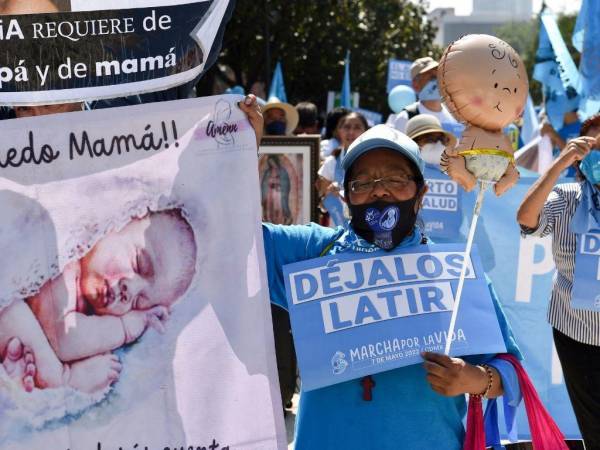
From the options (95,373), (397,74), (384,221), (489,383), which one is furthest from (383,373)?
(397,74)

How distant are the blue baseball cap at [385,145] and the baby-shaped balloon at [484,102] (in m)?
0.17

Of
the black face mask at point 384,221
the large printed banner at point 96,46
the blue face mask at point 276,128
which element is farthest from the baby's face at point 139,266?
the blue face mask at point 276,128

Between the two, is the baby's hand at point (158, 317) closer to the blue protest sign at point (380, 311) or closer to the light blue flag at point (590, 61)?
the blue protest sign at point (380, 311)

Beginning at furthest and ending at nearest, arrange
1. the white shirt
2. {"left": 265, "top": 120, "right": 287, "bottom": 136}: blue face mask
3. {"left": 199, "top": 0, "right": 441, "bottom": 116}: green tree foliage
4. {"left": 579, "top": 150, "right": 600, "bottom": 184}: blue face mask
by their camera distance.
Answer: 1. {"left": 199, "top": 0, "right": 441, "bottom": 116}: green tree foliage
2. {"left": 265, "top": 120, "right": 287, "bottom": 136}: blue face mask
3. the white shirt
4. {"left": 579, "top": 150, "right": 600, "bottom": 184}: blue face mask

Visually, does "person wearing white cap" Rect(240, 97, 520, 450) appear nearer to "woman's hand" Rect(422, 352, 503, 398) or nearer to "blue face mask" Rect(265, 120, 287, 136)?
"woman's hand" Rect(422, 352, 503, 398)

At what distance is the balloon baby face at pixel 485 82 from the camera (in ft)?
8.77

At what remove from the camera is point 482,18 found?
134625 millimetres

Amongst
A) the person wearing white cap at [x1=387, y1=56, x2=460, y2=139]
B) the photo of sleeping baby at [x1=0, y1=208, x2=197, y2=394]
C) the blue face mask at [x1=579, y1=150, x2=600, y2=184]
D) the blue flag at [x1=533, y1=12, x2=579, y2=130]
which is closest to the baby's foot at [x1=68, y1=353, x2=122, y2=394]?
the photo of sleeping baby at [x1=0, y1=208, x2=197, y2=394]

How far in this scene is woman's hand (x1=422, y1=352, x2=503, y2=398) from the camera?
7.90 ft

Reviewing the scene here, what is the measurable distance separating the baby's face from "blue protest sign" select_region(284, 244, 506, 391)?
A: 32 cm

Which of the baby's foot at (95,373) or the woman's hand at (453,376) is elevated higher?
the baby's foot at (95,373)

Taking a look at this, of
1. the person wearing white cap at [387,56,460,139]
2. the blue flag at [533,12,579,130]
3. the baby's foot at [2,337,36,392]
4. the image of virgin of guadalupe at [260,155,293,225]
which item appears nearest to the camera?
the baby's foot at [2,337,36,392]

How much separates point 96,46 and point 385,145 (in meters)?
0.80

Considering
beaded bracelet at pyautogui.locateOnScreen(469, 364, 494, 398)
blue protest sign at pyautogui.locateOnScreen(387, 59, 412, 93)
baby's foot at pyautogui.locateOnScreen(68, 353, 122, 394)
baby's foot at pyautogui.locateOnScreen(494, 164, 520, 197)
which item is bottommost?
blue protest sign at pyautogui.locateOnScreen(387, 59, 412, 93)
